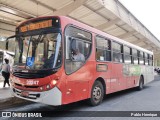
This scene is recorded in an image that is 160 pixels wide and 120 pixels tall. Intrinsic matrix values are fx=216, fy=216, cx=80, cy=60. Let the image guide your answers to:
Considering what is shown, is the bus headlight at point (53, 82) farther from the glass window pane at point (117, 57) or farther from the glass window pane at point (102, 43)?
the glass window pane at point (117, 57)

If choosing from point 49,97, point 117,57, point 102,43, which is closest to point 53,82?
point 49,97

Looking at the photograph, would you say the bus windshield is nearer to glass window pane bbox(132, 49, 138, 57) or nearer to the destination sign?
the destination sign

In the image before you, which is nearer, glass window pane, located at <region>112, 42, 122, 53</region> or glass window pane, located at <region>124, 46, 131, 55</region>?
glass window pane, located at <region>112, 42, 122, 53</region>

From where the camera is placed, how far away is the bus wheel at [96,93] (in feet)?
24.6

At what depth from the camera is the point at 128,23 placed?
71.8ft

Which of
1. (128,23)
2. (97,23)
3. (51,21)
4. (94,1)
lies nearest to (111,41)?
(51,21)

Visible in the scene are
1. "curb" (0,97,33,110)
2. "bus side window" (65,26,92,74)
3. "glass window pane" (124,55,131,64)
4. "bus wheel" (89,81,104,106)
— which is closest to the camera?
"bus side window" (65,26,92,74)

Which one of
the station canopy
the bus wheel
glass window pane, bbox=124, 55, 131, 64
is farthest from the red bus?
the station canopy

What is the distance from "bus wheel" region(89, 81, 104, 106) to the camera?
7504 millimetres

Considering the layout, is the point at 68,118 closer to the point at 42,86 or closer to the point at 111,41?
the point at 42,86

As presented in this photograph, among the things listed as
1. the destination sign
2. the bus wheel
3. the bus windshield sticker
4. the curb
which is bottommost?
the curb

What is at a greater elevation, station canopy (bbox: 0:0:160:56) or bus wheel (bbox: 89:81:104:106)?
station canopy (bbox: 0:0:160:56)

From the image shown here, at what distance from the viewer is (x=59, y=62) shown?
5.91 meters

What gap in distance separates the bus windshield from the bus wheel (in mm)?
2206
